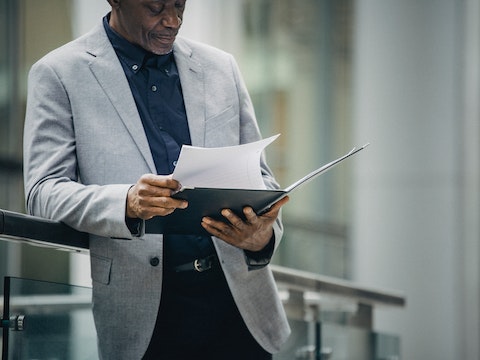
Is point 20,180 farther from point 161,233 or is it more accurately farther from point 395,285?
point 161,233

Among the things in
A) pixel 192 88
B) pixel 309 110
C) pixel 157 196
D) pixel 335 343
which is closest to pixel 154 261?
→ pixel 157 196

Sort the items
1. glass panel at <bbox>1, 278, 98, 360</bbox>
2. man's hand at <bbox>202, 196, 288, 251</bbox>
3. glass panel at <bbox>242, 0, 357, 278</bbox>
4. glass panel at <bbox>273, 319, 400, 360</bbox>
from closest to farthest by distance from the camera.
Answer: man's hand at <bbox>202, 196, 288, 251</bbox>, glass panel at <bbox>1, 278, 98, 360</bbox>, glass panel at <bbox>273, 319, 400, 360</bbox>, glass panel at <bbox>242, 0, 357, 278</bbox>

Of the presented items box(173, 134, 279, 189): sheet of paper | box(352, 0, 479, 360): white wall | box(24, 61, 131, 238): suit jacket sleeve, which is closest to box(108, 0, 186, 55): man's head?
box(24, 61, 131, 238): suit jacket sleeve

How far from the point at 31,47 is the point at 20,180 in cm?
115

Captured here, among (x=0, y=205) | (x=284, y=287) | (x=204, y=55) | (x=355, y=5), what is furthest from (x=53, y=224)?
(x=355, y=5)

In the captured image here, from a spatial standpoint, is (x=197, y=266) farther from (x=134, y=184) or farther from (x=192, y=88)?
(x=192, y=88)

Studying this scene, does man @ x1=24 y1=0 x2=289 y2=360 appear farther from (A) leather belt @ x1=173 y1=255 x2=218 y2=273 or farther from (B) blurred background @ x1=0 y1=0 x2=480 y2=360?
(B) blurred background @ x1=0 y1=0 x2=480 y2=360

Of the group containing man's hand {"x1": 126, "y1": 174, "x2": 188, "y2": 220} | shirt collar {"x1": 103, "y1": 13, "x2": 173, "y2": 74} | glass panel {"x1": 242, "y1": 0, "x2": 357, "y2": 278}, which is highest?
glass panel {"x1": 242, "y1": 0, "x2": 357, "y2": 278}

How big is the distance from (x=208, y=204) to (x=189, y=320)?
0.40 metres

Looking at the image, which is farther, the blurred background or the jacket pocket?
the blurred background

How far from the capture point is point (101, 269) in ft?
8.68

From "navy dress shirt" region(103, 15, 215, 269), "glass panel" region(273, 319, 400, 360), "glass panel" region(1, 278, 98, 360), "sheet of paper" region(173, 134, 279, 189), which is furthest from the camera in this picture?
"glass panel" region(273, 319, 400, 360)

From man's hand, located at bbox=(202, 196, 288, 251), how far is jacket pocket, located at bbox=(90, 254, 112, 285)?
0.31 metres

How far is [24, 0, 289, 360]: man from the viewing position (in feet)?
8.58
